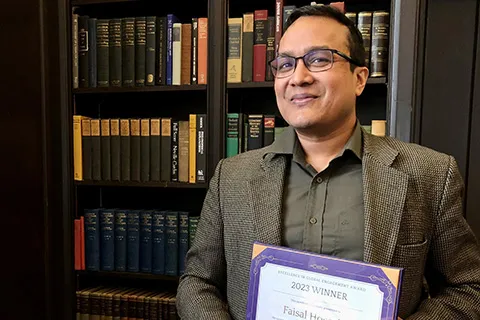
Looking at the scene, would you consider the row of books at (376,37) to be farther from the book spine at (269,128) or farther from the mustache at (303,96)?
the mustache at (303,96)

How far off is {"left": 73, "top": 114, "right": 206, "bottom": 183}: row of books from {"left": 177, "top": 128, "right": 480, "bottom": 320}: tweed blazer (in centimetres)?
58

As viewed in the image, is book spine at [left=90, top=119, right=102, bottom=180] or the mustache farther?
book spine at [left=90, top=119, right=102, bottom=180]

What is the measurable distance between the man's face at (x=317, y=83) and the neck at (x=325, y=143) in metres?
0.03

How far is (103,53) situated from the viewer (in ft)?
5.08

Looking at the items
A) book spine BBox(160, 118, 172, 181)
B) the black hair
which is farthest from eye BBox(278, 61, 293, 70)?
book spine BBox(160, 118, 172, 181)

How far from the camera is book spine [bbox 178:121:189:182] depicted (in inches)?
59.6

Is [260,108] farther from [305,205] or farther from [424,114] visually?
[305,205]

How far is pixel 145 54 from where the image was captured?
1.51 metres

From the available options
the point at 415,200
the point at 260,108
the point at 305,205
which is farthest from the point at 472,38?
the point at 305,205

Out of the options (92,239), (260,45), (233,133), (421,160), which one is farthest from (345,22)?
(92,239)

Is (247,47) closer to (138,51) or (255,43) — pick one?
(255,43)

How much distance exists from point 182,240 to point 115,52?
Answer: 80 cm

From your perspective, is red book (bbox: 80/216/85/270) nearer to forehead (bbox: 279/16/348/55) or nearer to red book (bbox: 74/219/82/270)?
red book (bbox: 74/219/82/270)

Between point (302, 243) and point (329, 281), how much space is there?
14 centimetres
